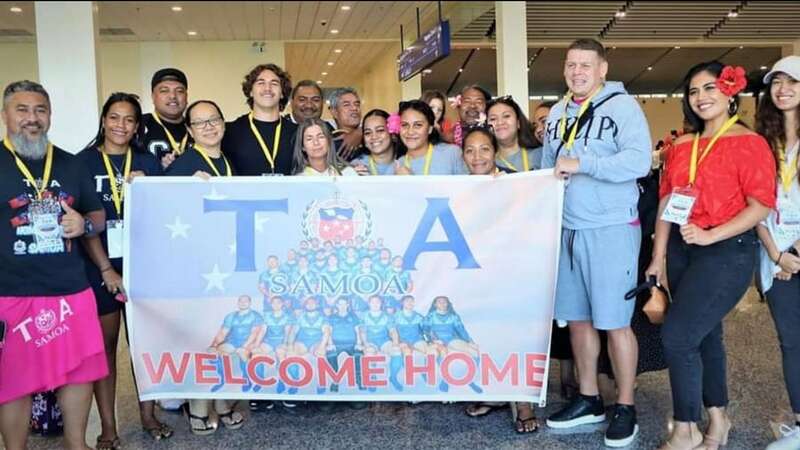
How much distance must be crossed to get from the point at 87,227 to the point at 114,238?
9.7 inches

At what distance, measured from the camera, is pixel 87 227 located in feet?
8.14

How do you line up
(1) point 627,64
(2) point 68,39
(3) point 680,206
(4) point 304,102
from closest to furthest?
(2) point 68,39
(3) point 680,206
(4) point 304,102
(1) point 627,64

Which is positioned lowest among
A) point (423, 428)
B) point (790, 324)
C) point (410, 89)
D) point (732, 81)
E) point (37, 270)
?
point (423, 428)

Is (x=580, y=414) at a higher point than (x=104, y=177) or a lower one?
lower

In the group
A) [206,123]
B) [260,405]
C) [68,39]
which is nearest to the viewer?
[68,39]

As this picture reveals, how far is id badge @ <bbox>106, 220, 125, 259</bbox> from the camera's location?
272 cm

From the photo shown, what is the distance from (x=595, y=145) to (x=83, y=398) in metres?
2.31

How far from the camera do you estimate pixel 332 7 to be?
40.6 inches

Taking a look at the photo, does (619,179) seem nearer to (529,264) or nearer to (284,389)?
(529,264)

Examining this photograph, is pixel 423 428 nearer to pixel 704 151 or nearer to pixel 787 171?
pixel 704 151

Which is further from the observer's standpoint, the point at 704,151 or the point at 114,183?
the point at 114,183

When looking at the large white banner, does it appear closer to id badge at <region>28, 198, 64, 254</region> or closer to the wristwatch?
the wristwatch

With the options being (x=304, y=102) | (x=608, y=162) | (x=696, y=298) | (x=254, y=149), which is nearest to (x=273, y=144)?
(x=254, y=149)

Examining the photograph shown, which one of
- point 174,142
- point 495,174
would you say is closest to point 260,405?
point 174,142
